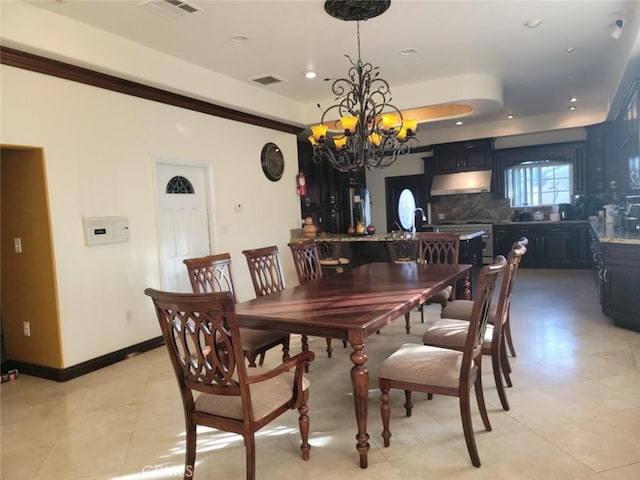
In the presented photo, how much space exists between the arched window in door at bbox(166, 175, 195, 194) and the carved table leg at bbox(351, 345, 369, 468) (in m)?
3.32

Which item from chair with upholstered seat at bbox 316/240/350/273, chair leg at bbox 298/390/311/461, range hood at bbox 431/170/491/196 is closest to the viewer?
chair leg at bbox 298/390/311/461

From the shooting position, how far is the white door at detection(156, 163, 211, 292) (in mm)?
4547

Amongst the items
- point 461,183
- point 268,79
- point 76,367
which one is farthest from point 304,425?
point 461,183

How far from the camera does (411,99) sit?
5.57 meters

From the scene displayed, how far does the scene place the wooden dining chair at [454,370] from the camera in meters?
2.08

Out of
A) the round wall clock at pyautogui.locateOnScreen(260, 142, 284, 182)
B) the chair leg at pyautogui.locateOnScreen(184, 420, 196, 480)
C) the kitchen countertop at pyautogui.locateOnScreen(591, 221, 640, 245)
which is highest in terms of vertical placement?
the round wall clock at pyautogui.locateOnScreen(260, 142, 284, 182)

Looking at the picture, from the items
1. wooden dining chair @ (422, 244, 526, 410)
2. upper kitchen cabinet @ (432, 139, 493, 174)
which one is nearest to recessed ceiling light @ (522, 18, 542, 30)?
wooden dining chair @ (422, 244, 526, 410)

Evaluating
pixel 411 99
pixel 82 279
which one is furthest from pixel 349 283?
pixel 411 99

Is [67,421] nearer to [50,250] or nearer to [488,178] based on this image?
[50,250]

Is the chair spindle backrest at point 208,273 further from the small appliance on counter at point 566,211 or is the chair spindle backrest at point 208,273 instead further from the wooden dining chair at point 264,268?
the small appliance on counter at point 566,211

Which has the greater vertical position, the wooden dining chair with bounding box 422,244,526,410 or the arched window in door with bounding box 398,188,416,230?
the arched window in door with bounding box 398,188,416,230

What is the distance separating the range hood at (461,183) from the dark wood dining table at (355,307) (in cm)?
521

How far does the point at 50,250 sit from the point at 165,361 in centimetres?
134

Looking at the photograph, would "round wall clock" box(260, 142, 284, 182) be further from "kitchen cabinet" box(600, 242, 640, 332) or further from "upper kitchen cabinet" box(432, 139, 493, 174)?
"kitchen cabinet" box(600, 242, 640, 332)
